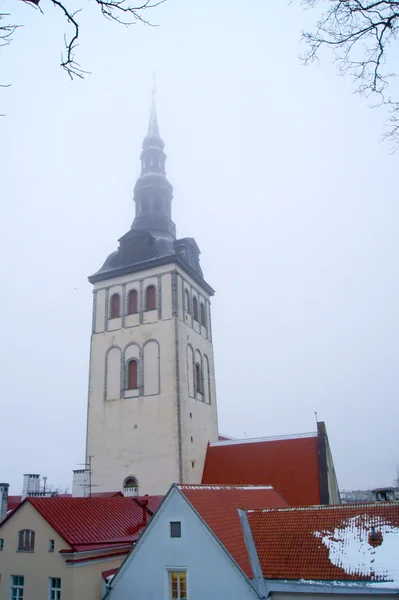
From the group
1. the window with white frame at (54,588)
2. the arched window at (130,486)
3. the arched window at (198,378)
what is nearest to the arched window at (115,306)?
the arched window at (198,378)

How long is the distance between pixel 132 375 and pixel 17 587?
12943mm

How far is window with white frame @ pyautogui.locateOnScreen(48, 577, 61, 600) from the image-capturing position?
46.9 feet

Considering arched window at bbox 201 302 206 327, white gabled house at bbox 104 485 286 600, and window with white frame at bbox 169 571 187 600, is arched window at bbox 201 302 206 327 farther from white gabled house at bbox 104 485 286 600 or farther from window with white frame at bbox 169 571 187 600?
window with white frame at bbox 169 571 187 600

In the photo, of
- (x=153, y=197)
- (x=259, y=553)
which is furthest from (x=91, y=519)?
(x=153, y=197)

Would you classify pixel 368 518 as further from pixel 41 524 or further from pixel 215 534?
pixel 41 524

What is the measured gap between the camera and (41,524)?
15398 millimetres

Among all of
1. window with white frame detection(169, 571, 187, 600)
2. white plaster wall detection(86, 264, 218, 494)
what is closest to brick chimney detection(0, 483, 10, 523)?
white plaster wall detection(86, 264, 218, 494)

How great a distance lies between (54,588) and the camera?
14.4 metres

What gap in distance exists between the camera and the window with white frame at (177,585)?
1312 centimetres

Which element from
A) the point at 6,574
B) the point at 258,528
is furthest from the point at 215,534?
the point at 6,574

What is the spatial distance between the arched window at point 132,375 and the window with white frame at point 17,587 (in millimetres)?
12186

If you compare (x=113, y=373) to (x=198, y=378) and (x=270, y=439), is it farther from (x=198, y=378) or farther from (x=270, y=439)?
(x=270, y=439)

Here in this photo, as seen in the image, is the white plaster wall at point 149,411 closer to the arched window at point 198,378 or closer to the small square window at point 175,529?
the arched window at point 198,378

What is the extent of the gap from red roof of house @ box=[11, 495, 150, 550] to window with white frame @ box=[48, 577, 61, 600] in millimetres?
1125
